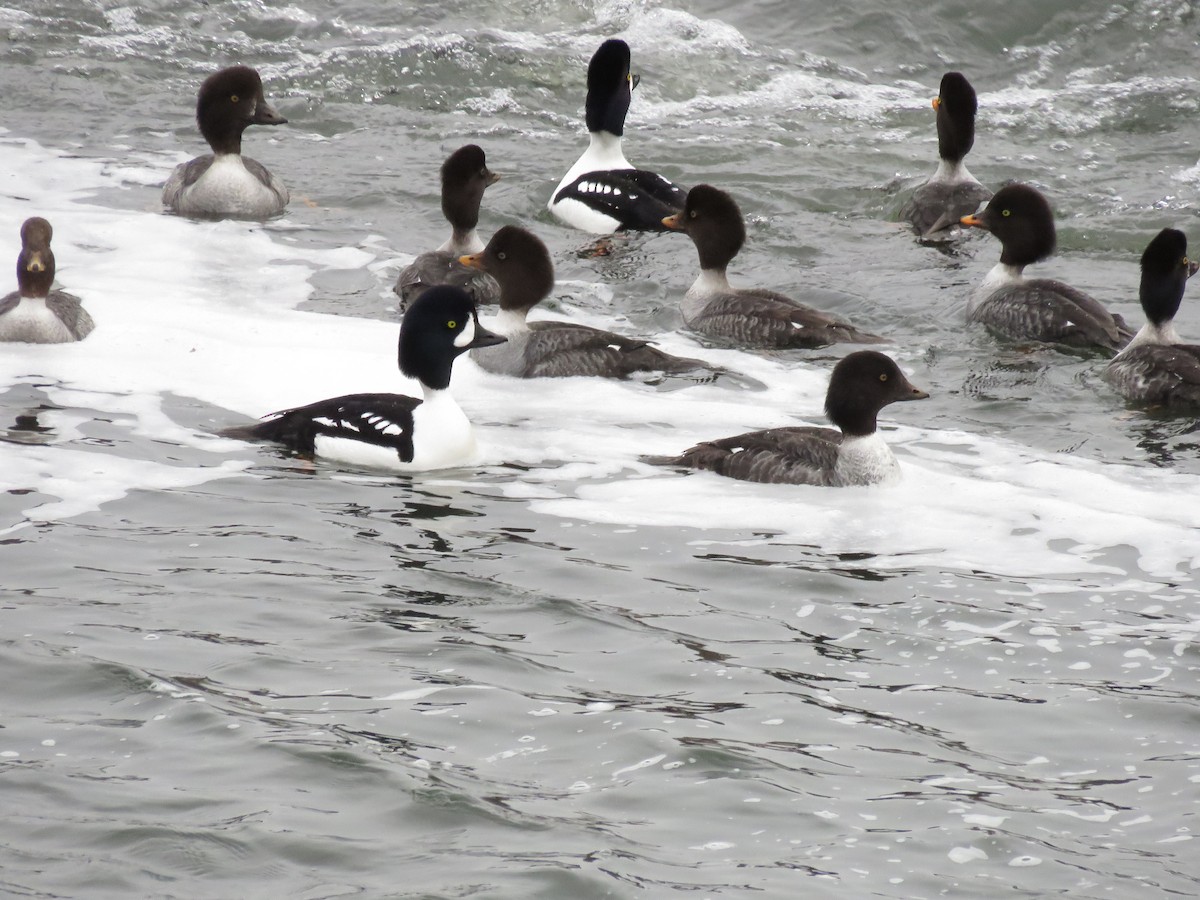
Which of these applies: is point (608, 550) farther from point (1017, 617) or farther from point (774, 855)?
point (774, 855)

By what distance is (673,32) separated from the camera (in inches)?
780

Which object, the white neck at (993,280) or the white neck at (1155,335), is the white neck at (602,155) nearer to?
the white neck at (993,280)

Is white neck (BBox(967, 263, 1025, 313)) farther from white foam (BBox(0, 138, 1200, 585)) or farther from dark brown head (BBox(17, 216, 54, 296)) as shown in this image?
dark brown head (BBox(17, 216, 54, 296))

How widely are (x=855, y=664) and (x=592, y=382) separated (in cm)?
459

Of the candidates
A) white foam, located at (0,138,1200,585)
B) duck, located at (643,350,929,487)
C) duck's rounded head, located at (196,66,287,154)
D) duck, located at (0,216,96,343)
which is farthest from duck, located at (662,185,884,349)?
duck's rounded head, located at (196,66,287,154)

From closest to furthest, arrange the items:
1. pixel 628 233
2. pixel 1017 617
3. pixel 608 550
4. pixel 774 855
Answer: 1. pixel 774 855
2. pixel 1017 617
3. pixel 608 550
4. pixel 628 233

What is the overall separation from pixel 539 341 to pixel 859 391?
106 inches

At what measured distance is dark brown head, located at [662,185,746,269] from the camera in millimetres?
11695

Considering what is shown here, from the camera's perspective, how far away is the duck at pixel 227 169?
45.6ft

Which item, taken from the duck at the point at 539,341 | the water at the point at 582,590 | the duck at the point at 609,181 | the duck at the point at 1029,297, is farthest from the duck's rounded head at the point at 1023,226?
the duck at the point at 609,181

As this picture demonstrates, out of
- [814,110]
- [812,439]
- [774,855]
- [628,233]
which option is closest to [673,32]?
[814,110]

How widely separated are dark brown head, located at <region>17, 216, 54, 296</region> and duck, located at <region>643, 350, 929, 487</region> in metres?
4.45

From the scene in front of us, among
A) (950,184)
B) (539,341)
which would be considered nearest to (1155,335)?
(539,341)

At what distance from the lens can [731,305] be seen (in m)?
11.4
